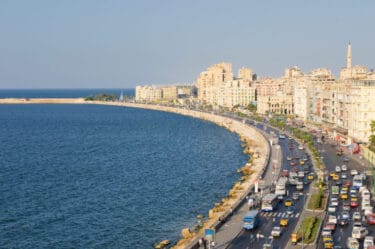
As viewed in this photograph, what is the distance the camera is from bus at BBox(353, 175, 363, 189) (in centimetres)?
4843

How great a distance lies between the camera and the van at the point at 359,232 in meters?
33.8

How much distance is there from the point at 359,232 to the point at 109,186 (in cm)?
2976

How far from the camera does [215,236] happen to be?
35.0m

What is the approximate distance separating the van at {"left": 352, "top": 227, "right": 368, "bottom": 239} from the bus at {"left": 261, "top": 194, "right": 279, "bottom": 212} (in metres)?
7.76

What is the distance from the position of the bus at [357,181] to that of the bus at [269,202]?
811 cm

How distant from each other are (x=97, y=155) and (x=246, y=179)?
33.4 m

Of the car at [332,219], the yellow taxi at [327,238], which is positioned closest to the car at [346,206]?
the car at [332,219]

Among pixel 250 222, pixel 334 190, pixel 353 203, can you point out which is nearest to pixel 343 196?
pixel 334 190

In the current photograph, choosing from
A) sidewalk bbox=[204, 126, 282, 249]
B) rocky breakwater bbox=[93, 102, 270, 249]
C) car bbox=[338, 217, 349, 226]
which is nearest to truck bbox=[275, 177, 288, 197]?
rocky breakwater bbox=[93, 102, 270, 249]

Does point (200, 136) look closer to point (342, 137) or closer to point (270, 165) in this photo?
point (342, 137)

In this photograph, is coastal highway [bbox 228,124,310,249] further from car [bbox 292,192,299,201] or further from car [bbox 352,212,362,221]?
car [bbox 352,212,362,221]

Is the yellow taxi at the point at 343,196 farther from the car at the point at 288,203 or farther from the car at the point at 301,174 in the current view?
the car at the point at 301,174

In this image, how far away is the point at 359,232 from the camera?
33.9m

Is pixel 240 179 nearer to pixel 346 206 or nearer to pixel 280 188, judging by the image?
pixel 280 188
